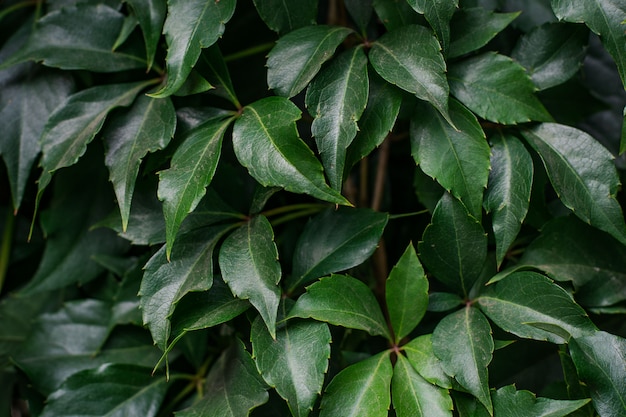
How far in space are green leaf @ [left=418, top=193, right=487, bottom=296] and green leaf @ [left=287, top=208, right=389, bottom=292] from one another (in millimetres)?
53

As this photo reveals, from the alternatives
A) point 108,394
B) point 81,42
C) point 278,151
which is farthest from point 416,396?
point 81,42

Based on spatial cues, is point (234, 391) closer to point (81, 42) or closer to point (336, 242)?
point (336, 242)

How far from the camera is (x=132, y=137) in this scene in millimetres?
723

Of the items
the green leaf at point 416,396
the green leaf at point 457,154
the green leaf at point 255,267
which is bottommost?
the green leaf at point 416,396

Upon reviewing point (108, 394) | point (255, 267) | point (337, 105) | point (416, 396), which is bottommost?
point (108, 394)

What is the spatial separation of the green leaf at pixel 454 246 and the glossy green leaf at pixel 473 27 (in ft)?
0.53

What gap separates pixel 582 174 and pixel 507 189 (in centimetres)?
8

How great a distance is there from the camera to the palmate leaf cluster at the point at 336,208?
2.04 ft

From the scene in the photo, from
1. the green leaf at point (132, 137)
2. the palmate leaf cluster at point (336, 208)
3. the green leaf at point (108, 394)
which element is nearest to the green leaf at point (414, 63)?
the palmate leaf cluster at point (336, 208)

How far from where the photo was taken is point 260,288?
0.62 meters

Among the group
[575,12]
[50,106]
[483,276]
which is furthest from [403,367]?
[50,106]

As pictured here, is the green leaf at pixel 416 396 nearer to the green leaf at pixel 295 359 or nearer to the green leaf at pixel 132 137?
the green leaf at pixel 295 359

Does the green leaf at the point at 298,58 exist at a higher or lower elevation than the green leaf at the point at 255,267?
higher

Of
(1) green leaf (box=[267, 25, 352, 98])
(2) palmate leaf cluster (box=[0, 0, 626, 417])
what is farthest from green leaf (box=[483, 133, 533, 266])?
(1) green leaf (box=[267, 25, 352, 98])
